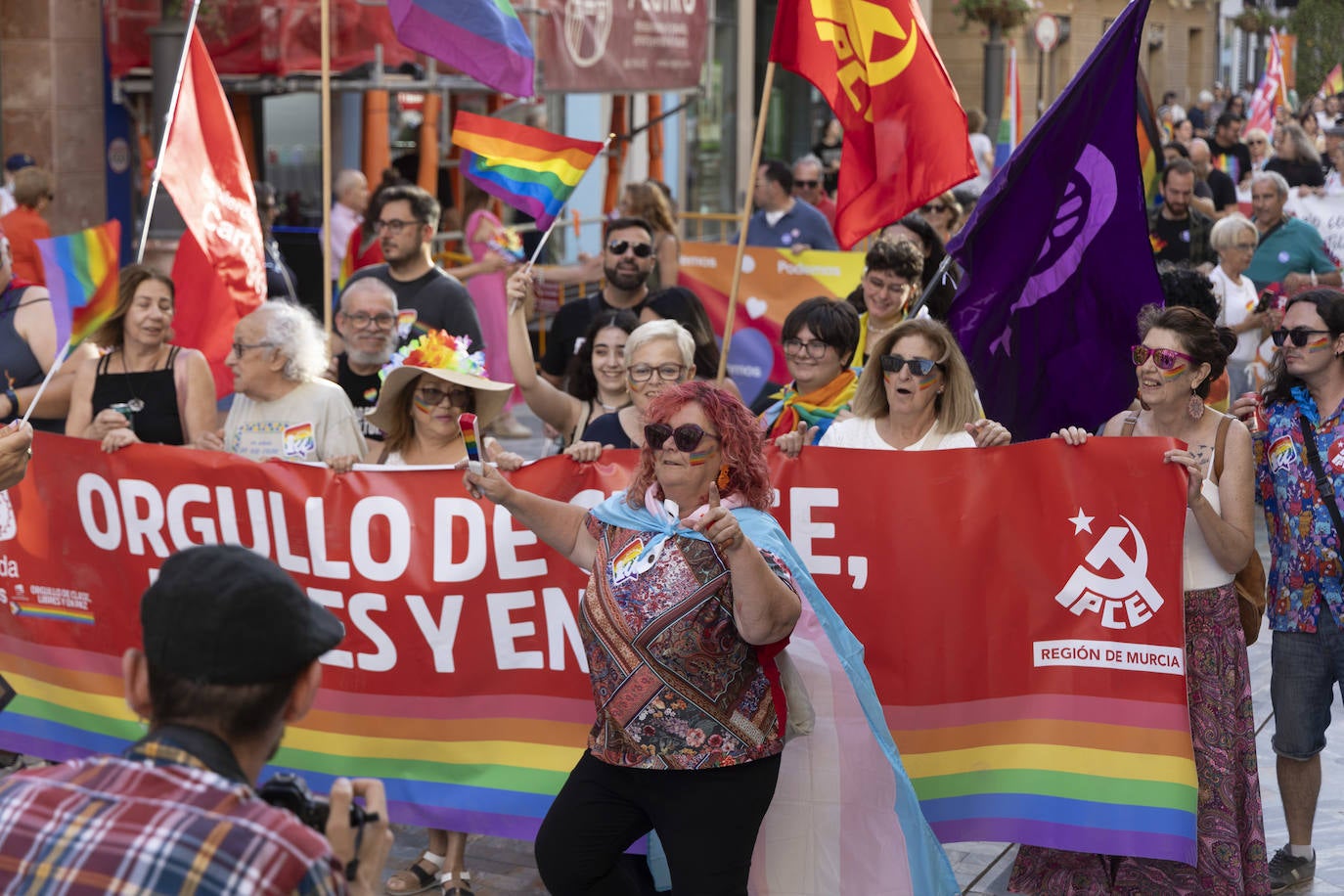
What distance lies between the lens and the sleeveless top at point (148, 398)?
19.4ft

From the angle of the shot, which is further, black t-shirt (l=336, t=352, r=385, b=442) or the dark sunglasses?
the dark sunglasses

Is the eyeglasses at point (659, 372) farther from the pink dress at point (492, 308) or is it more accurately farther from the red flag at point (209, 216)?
the pink dress at point (492, 308)

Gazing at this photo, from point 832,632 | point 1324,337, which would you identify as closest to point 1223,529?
point 1324,337

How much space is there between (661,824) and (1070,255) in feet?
7.94

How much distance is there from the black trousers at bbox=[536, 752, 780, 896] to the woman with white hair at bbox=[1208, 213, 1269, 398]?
22.0 feet

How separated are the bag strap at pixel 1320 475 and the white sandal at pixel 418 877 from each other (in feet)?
9.37

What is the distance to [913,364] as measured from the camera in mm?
4965

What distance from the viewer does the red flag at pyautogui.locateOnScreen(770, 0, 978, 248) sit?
19.6ft

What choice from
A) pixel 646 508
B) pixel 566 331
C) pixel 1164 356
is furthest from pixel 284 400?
pixel 1164 356

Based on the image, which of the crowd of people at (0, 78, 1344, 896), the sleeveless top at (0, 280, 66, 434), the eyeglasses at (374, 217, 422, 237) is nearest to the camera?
the crowd of people at (0, 78, 1344, 896)

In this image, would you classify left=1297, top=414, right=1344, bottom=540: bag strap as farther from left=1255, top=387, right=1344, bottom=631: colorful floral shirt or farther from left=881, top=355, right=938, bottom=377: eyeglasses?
left=881, top=355, right=938, bottom=377: eyeglasses

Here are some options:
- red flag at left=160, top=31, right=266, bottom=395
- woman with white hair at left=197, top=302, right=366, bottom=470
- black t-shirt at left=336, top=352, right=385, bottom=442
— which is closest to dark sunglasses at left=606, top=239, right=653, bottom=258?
black t-shirt at left=336, top=352, right=385, bottom=442

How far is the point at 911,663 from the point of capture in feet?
16.4

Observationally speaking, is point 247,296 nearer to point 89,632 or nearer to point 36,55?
point 89,632
